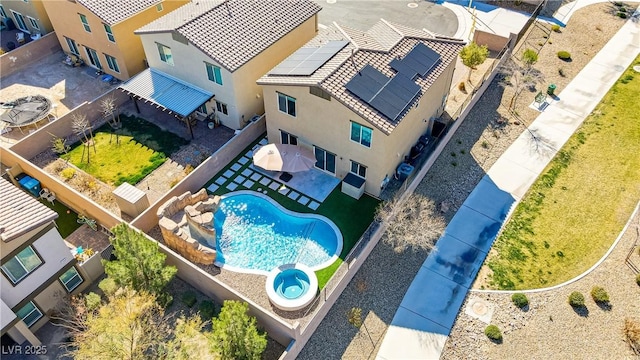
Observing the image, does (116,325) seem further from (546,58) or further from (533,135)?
(546,58)

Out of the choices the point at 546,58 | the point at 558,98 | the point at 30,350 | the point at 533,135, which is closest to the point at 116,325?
the point at 30,350

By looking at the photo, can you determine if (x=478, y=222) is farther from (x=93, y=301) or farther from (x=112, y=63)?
(x=112, y=63)

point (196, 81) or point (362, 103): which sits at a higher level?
point (362, 103)

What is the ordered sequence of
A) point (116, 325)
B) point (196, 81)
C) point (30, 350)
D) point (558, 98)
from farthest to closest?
point (558, 98)
point (196, 81)
point (30, 350)
point (116, 325)

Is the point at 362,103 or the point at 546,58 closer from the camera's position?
the point at 362,103

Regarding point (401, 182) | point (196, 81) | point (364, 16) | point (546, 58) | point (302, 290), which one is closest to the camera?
point (302, 290)

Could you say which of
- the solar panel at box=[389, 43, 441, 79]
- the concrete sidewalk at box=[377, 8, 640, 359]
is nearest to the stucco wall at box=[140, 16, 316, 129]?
the solar panel at box=[389, 43, 441, 79]

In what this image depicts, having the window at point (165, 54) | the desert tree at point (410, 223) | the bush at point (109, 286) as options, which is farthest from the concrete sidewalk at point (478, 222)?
the window at point (165, 54)
